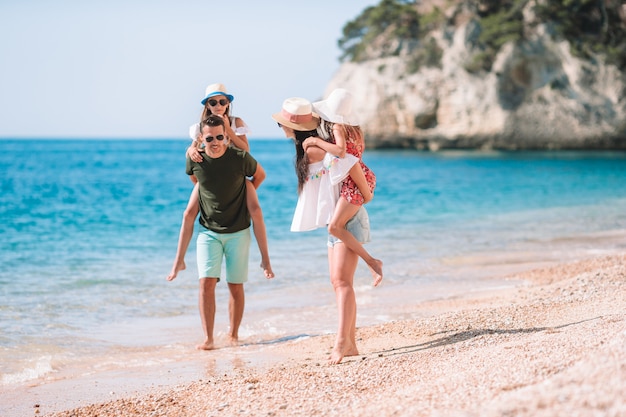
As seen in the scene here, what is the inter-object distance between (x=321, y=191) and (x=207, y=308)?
1.58 metres

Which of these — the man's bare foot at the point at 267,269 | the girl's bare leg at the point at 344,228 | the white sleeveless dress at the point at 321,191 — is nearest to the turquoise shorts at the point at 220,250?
the man's bare foot at the point at 267,269

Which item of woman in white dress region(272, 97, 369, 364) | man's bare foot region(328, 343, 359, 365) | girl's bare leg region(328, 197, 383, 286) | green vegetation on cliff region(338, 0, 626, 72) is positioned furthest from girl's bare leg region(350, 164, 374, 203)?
green vegetation on cliff region(338, 0, 626, 72)

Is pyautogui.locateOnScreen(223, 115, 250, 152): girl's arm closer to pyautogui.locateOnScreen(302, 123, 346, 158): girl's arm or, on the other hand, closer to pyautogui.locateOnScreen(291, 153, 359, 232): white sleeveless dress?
pyautogui.locateOnScreen(291, 153, 359, 232): white sleeveless dress

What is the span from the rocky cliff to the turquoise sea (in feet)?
67.0

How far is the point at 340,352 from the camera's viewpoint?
5059 mm

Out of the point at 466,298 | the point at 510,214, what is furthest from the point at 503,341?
the point at 510,214

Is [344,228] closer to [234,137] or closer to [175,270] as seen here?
[234,137]

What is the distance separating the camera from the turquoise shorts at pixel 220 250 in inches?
232

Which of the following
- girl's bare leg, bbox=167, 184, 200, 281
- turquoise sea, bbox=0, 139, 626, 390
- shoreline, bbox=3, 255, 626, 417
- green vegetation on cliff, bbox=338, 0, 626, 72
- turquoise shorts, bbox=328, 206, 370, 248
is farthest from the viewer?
green vegetation on cliff, bbox=338, 0, 626, 72

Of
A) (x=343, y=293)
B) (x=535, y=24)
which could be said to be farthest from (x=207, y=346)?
(x=535, y=24)

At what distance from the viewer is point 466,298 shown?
7.67m

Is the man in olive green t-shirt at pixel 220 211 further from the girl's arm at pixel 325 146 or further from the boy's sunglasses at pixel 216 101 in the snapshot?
the girl's arm at pixel 325 146

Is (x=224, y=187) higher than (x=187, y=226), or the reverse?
(x=224, y=187)

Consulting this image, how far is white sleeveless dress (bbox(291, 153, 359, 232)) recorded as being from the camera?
4941 millimetres
